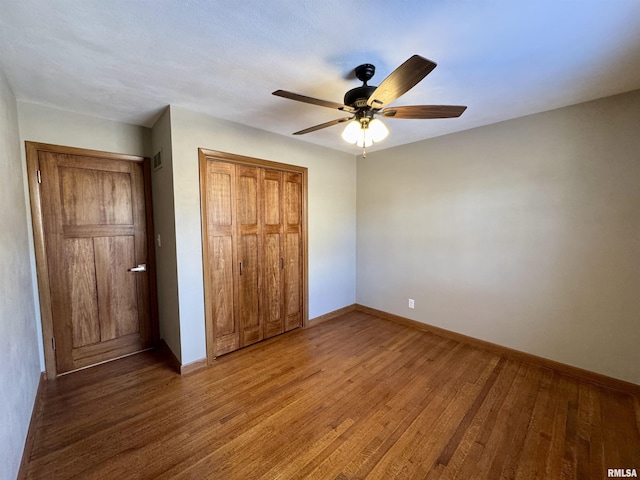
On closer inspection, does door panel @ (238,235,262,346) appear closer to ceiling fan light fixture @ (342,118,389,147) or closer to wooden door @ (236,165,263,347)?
wooden door @ (236,165,263,347)

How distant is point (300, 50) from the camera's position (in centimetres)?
158

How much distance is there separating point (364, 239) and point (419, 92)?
7.64 ft

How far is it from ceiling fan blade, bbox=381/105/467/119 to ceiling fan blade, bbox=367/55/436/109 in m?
0.16

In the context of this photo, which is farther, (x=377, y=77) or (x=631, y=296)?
(x=631, y=296)

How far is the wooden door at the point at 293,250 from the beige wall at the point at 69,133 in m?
1.66

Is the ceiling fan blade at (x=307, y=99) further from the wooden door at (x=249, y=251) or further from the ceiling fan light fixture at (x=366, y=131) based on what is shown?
the wooden door at (x=249, y=251)

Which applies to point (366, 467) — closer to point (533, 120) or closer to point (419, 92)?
point (419, 92)

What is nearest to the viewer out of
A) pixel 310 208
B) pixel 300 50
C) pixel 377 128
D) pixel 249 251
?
pixel 300 50

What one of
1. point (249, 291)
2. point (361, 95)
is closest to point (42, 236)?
point (249, 291)

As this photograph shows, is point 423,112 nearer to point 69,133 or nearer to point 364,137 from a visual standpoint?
point 364,137

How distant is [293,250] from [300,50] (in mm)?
2260

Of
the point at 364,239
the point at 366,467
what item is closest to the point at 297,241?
the point at 364,239

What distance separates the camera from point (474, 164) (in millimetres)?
2980

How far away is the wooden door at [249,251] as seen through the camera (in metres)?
2.89
